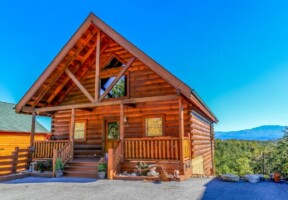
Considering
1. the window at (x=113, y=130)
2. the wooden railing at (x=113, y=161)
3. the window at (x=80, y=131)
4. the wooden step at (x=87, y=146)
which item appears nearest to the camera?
the wooden railing at (x=113, y=161)

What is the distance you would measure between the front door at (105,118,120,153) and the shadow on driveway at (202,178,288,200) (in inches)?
269

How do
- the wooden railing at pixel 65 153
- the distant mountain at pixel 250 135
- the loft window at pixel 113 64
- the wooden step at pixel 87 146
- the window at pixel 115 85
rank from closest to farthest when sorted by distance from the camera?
the wooden railing at pixel 65 153 < the window at pixel 115 85 < the loft window at pixel 113 64 < the wooden step at pixel 87 146 < the distant mountain at pixel 250 135

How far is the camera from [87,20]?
12.5 m

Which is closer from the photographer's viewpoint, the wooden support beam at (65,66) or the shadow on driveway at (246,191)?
the shadow on driveway at (246,191)

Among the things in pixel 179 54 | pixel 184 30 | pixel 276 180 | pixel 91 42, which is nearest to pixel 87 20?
pixel 91 42

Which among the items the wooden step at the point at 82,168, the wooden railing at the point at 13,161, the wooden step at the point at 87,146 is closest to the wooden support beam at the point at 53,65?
the wooden railing at the point at 13,161

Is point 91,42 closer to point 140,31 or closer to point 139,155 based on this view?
point 139,155

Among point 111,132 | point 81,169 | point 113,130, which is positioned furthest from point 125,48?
point 81,169

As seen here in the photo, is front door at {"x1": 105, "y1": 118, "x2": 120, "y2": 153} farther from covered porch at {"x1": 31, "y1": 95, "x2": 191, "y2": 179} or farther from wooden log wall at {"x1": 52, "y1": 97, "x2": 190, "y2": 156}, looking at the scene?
covered porch at {"x1": 31, "y1": 95, "x2": 191, "y2": 179}

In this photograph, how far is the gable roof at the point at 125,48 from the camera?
397 inches

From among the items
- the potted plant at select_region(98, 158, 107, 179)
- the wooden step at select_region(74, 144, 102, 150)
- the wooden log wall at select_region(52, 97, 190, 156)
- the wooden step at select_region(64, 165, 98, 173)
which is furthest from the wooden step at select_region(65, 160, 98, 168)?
the wooden step at select_region(74, 144, 102, 150)

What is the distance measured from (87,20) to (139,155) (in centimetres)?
747

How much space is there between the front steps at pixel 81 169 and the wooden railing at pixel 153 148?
159cm

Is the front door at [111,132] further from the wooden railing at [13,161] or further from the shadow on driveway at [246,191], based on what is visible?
the shadow on driveway at [246,191]
